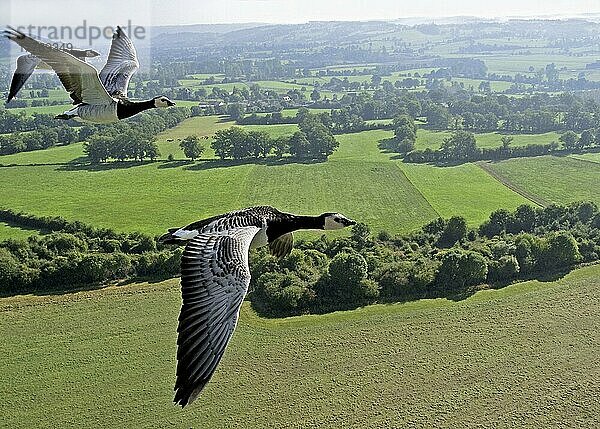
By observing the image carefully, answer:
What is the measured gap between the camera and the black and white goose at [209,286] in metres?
4.89

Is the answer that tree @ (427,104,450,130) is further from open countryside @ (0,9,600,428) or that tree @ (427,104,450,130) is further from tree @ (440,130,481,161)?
tree @ (440,130,481,161)

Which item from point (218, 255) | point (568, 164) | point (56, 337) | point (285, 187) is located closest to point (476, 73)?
point (568, 164)

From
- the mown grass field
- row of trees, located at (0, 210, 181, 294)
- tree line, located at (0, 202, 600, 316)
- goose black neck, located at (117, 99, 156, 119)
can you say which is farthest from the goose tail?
row of trees, located at (0, 210, 181, 294)

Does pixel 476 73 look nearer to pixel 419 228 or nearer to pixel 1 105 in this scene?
pixel 1 105

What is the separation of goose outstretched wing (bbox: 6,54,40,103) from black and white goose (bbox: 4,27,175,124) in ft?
2.22

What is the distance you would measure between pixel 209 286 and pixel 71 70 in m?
4.26

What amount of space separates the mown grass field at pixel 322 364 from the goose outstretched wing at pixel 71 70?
15680 millimetres

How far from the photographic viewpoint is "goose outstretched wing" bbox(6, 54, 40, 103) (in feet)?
30.3

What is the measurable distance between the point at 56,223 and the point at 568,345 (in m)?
34.1

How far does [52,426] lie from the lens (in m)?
22.0

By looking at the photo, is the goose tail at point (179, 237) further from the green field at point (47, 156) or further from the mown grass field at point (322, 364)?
the green field at point (47, 156)

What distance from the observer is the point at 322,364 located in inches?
1019

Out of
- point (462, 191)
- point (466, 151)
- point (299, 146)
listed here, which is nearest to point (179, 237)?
point (462, 191)

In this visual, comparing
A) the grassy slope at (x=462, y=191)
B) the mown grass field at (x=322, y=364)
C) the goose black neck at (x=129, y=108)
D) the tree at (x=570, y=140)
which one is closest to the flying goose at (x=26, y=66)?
the goose black neck at (x=129, y=108)
